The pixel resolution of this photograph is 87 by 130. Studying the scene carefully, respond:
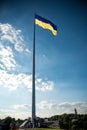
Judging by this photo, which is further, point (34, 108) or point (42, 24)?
point (42, 24)

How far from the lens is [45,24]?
1186cm

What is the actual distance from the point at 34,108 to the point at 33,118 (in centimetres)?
49

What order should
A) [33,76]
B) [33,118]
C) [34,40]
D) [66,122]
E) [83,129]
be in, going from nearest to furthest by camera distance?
[33,118] → [33,76] → [34,40] → [83,129] → [66,122]

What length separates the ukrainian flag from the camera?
11828mm

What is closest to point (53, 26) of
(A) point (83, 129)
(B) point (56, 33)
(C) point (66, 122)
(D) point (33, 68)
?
(B) point (56, 33)

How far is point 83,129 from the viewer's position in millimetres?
29281

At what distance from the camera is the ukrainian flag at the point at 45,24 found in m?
11.8

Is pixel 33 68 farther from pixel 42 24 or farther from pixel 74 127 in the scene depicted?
pixel 74 127

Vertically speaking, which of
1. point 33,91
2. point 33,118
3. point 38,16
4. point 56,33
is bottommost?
point 33,118

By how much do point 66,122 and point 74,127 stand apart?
7.22 meters

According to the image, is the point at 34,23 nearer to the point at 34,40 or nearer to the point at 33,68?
the point at 34,40

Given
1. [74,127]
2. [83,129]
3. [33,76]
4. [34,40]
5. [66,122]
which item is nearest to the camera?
[33,76]

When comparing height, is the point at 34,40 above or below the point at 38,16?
below

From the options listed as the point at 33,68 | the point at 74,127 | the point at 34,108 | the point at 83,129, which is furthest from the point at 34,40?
the point at 74,127
